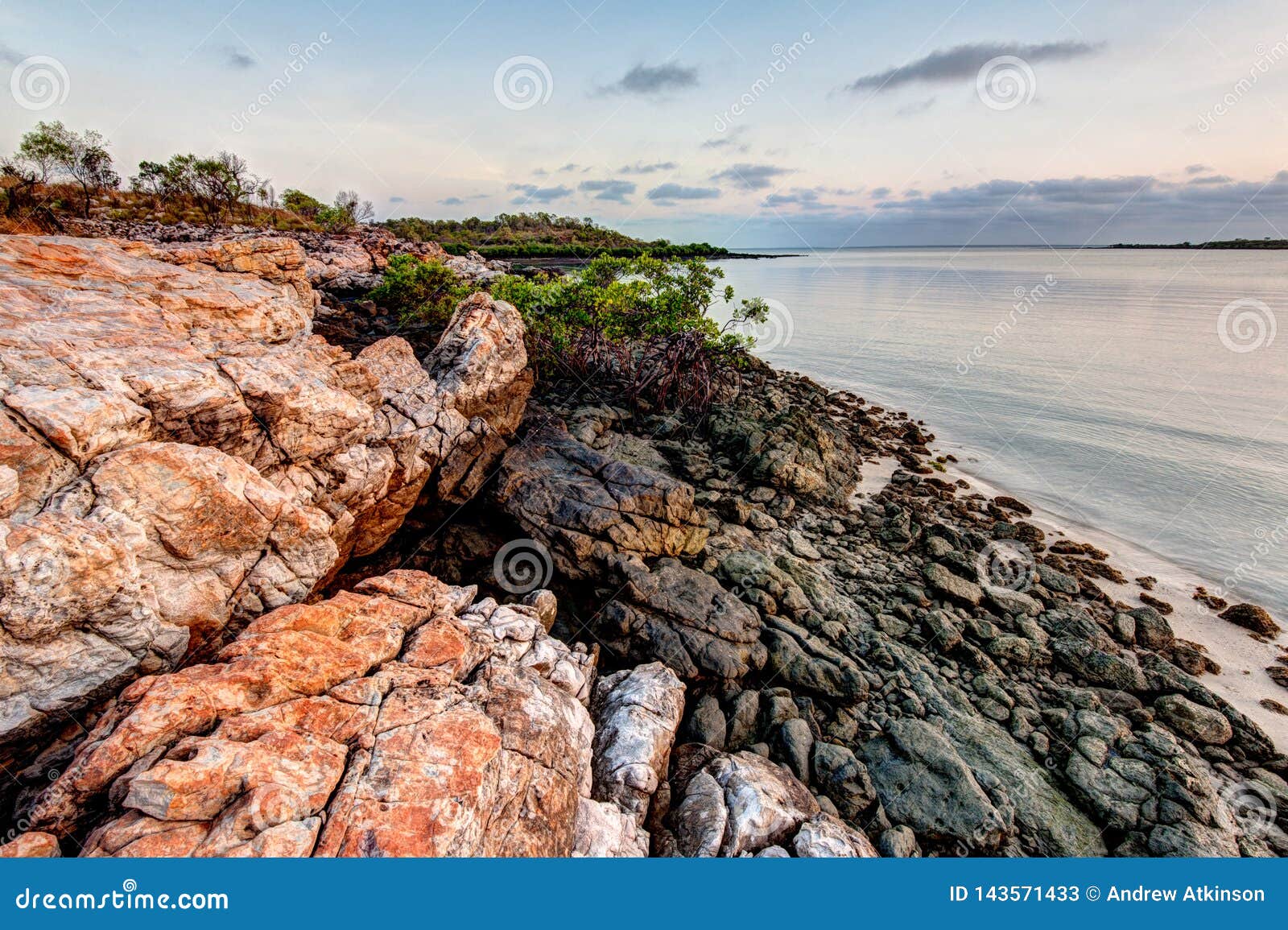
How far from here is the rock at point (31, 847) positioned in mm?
4809

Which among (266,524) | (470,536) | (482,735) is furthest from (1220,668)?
(266,524)

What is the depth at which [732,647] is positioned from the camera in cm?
1106

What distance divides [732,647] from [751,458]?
8.95 metres

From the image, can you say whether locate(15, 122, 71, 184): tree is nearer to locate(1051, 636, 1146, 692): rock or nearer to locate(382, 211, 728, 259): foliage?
locate(382, 211, 728, 259): foliage

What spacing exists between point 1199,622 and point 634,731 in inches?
611

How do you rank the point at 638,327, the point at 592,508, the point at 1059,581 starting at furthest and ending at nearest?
the point at 638,327, the point at 1059,581, the point at 592,508

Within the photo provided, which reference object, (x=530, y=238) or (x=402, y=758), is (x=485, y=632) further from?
(x=530, y=238)

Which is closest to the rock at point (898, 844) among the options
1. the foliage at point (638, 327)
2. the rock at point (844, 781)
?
the rock at point (844, 781)

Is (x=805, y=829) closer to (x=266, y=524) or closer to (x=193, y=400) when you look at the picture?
(x=266, y=524)

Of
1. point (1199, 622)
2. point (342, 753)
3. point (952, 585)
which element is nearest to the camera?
point (342, 753)

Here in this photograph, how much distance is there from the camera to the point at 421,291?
22.2 metres

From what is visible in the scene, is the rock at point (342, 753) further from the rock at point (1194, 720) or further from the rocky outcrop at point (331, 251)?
the rocky outcrop at point (331, 251)

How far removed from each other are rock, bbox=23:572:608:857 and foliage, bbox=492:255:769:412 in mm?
15396

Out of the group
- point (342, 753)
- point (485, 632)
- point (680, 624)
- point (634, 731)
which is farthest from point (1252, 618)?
point (342, 753)
